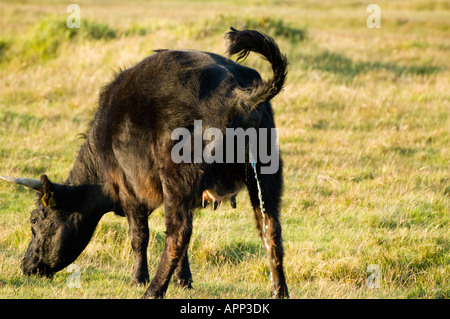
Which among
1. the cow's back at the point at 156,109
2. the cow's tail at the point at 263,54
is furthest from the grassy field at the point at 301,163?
the cow's tail at the point at 263,54

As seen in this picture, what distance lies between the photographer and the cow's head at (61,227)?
18.4 feet

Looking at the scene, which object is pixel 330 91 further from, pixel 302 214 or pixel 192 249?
pixel 192 249

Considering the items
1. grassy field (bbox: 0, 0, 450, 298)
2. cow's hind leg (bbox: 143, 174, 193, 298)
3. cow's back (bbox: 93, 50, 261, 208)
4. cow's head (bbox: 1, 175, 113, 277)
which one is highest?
cow's back (bbox: 93, 50, 261, 208)

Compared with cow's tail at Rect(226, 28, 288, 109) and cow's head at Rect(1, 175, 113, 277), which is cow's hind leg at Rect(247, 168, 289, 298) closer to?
cow's tail at Rect(226, 28, 288, 109)

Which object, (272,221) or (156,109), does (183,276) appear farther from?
(156,109)

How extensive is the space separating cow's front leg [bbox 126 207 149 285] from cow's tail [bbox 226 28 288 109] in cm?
153

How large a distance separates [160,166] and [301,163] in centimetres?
501

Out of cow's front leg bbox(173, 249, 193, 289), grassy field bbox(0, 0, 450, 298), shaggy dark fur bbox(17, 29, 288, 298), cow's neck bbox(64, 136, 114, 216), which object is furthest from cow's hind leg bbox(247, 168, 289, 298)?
cow's neck bbox(64, 136, 114, 216)

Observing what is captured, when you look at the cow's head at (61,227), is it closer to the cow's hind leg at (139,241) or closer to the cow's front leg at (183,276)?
the cow's hind leg at (139,241)

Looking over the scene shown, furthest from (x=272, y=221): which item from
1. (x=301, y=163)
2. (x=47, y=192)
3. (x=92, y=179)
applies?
(x=301, y=163)

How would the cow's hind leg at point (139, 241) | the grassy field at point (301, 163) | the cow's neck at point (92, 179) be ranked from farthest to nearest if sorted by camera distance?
the grassy field at point (301, 163) < the cow's neck at point (92, 179) < the cow's hind leg at point (139, 241)

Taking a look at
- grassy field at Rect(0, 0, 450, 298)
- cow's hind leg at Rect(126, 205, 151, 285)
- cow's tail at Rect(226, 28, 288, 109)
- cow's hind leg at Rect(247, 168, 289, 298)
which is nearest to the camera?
cow's tail at Rect(226, 28, 288, 109)

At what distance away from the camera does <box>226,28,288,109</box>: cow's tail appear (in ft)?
15.4

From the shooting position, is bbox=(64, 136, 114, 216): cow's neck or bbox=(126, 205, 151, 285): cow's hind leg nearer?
bbox=(126, 205, 151, 285): cow's hind leg
